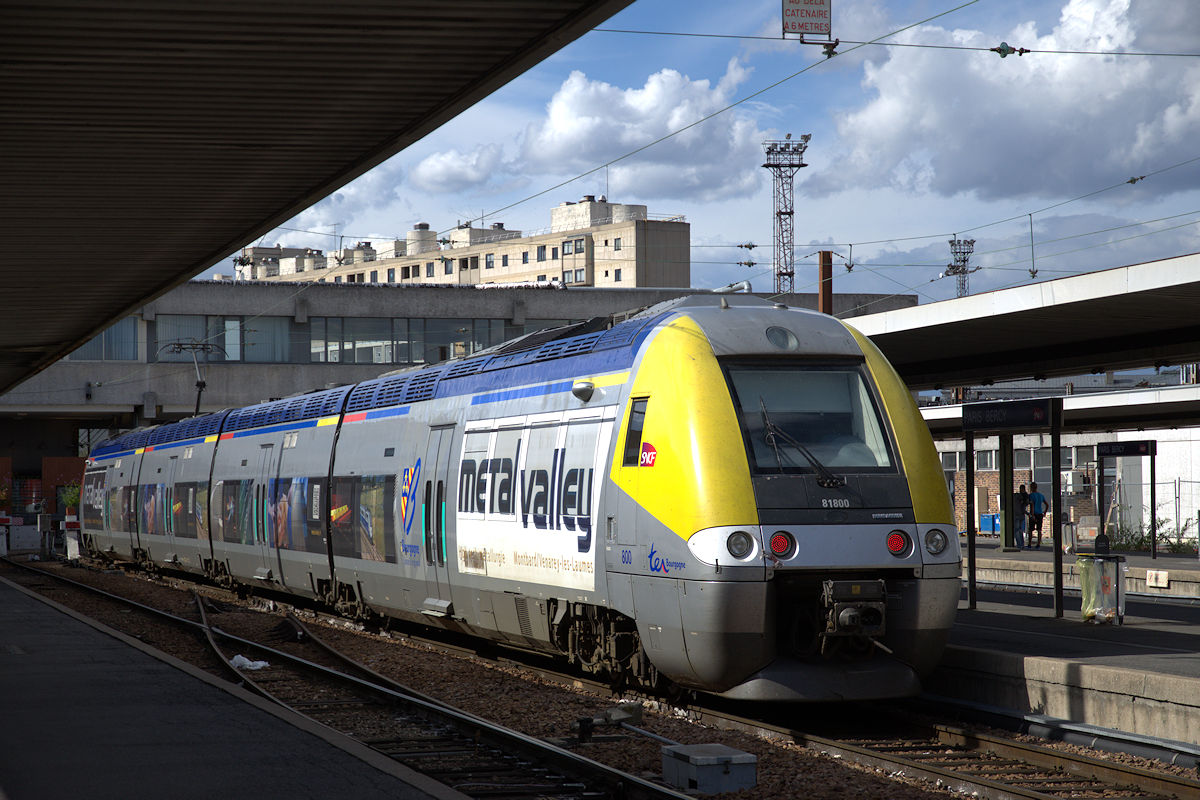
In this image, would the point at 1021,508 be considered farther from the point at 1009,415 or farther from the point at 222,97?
the point at 222,97

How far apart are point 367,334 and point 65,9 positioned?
54185 mm

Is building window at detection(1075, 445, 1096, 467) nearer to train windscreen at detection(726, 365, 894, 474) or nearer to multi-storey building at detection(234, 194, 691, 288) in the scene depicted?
train windscreen at detection(726, 365, 894, 474)

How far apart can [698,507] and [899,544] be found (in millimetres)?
1579

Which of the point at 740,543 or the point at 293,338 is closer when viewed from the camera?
the point at 740,543

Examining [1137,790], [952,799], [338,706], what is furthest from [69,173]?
[1137,790]

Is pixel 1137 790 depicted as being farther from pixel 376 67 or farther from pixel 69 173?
pixel 69 173

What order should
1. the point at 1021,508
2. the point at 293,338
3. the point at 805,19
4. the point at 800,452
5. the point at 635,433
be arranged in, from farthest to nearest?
the point at 293,338 < the point at 1021,508 < the point at 805,19 < the point at 635,433 < the point at 800,452

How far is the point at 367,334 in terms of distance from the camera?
61.2 m

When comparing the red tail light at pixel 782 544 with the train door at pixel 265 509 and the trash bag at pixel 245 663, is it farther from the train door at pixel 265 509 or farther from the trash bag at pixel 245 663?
the train door at pixel 265 509

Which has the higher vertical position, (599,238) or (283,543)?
(599,238)

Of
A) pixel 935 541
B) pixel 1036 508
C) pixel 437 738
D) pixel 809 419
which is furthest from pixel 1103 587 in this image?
pixel 1036 508

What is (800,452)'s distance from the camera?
1019 centimetres

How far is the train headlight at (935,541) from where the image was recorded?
33.3 ft

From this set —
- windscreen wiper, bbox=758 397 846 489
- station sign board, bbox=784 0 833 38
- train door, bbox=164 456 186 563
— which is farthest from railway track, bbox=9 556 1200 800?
train door, bbox=164 456 186 563
